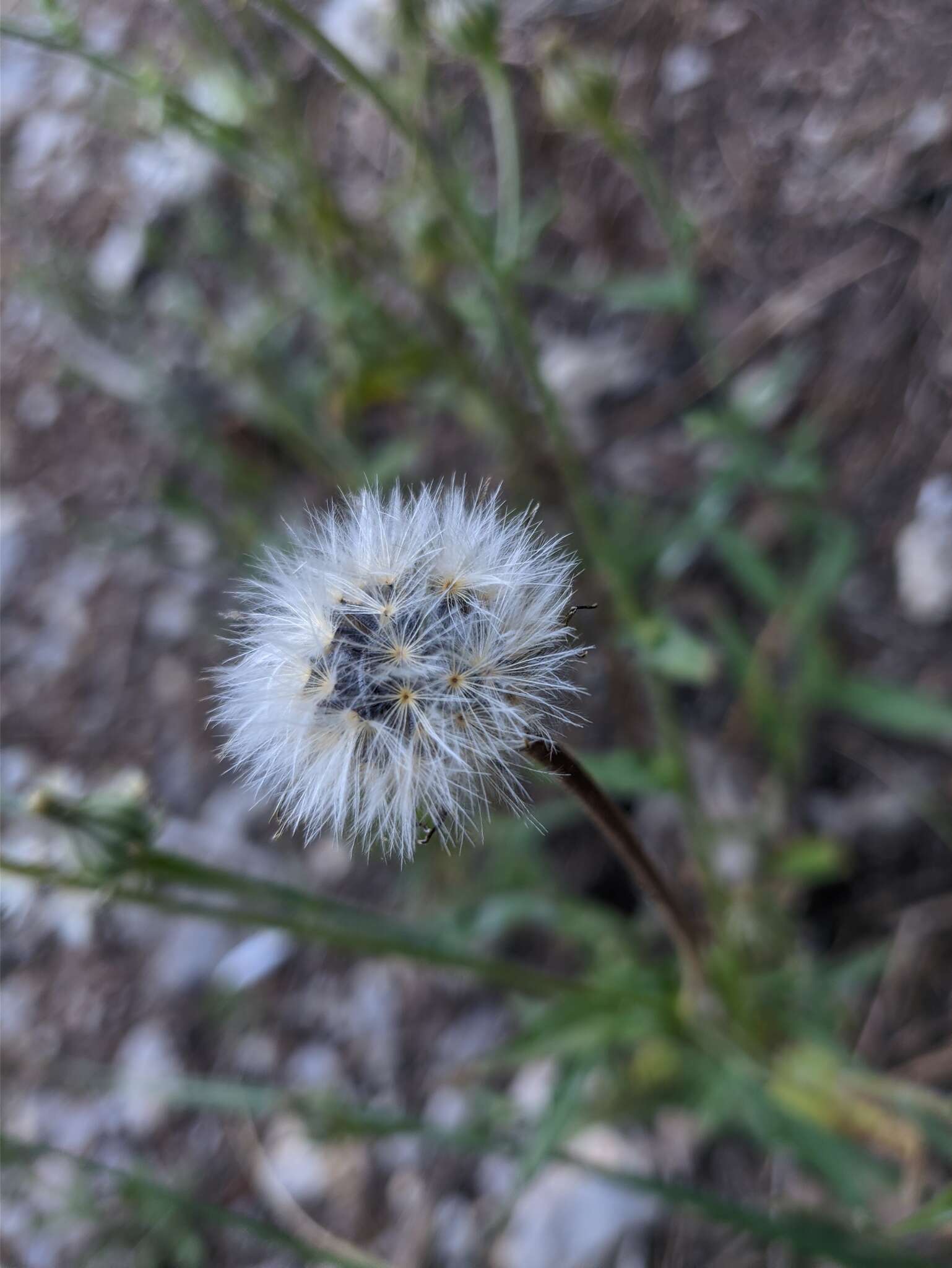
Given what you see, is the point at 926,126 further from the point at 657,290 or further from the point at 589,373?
the point at 657,290

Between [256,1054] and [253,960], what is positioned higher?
[253,960]

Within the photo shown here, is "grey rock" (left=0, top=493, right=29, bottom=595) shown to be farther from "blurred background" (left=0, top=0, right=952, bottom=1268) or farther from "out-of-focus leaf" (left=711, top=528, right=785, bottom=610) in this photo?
"out-of-focus leaf" (left=711, top=528, right=785, bottom=610)

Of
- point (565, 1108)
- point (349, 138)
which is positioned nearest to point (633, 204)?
point (349, 138)

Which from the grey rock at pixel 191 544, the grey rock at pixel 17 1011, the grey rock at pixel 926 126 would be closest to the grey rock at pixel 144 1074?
the grey rock at pixel 17 1011

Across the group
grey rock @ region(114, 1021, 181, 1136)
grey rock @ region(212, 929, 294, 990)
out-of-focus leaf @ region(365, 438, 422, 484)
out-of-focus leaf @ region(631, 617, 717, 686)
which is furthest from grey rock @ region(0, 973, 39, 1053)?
out-of-focus leaf @ region(631, 617, 717, 686)

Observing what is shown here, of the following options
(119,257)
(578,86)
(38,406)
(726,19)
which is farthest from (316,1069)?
(726,19)

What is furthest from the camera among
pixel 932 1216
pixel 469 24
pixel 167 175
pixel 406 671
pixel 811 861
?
pixel 167 175

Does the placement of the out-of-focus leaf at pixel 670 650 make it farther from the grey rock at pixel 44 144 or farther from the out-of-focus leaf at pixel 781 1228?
the grey rock at pixel 44 144
